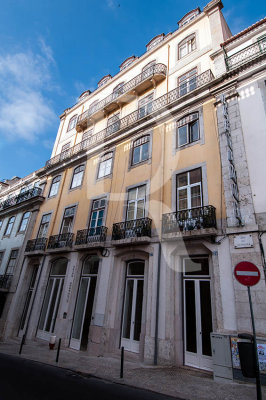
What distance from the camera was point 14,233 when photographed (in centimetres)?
1709

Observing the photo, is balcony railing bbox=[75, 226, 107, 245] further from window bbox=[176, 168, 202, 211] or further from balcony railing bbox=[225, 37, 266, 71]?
balcony railing bbox=[225, 37, 266, 71]

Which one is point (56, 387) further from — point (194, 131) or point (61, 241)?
point (194, 131)

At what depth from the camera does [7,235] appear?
1772cm

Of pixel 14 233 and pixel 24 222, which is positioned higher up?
pixel 24 222

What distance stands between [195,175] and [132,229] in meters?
3.58

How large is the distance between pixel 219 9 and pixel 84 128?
11.7 m

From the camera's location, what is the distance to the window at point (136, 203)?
1033 centimetres

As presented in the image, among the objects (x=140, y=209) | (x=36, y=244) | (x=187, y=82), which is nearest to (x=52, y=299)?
(x=36, y=244)

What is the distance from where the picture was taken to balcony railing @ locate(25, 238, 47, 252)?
13.6 metres

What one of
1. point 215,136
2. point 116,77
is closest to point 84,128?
point 116,77

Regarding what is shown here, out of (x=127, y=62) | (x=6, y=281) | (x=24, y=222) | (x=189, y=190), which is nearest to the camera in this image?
(x=189, y=190)

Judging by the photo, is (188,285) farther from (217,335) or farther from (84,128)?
(84,128)

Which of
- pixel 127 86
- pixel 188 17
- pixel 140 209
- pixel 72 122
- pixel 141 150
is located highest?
pixel 188 17

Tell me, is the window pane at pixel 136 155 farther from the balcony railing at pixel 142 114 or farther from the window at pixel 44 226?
the window at pixel 44 226
